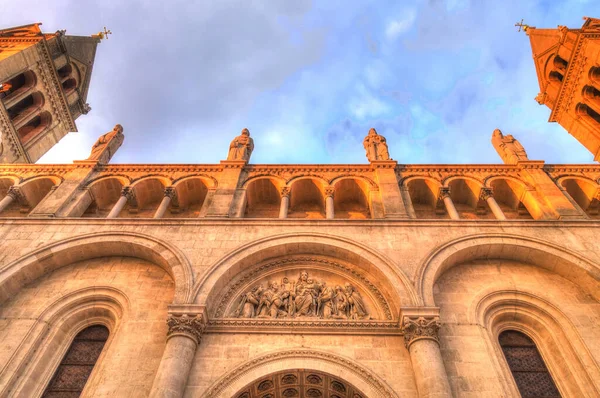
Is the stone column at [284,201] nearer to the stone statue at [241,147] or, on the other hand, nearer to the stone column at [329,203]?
the stone column at [329,203]

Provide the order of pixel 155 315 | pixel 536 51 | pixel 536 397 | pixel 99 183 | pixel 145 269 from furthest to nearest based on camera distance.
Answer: pixel 536 51 → pixel 99 183 → pixel 145 269 → pixel 155 315 → pixel 536 397

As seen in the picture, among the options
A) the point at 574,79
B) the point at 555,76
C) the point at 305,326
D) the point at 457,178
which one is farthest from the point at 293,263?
the point at 555,76

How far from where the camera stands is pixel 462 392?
8492 mm

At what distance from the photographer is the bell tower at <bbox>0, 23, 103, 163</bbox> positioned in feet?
69.9

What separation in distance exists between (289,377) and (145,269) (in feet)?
17.8

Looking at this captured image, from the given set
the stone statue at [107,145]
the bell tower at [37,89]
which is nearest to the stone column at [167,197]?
the stone statue at [107,145]

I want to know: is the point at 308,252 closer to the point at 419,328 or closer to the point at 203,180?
the point at 419,328

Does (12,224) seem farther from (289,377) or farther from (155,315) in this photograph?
(289,377)

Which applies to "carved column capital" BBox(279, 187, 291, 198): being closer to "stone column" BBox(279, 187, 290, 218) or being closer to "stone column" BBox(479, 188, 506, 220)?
"stone column" BBox(279, 187, 290, 218)

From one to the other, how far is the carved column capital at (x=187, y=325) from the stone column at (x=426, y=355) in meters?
4.74

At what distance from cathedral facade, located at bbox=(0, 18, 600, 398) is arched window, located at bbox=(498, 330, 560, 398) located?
4 cm

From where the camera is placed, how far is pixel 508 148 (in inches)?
655

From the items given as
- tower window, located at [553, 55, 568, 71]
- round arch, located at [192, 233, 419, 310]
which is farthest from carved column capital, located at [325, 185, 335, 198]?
tower window, located at [553, 55, 568, 71]

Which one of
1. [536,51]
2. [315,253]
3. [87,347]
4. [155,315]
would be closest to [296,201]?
[315,253]
